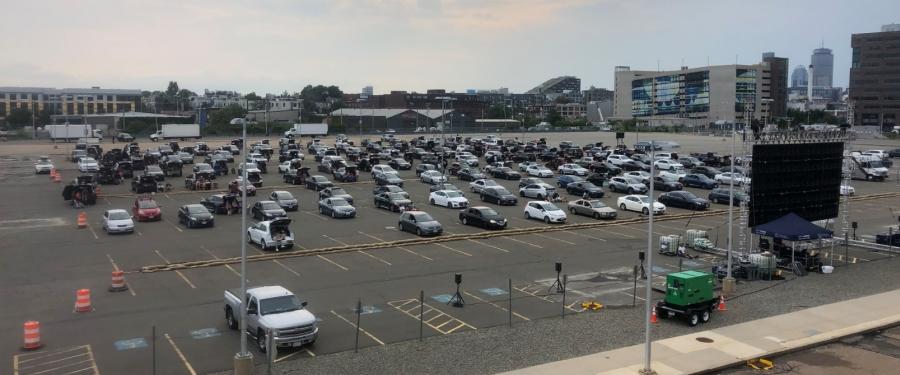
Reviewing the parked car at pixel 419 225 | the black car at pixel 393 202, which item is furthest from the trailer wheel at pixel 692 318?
the black car at pixel 393 202

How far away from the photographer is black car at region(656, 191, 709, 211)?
4628cm

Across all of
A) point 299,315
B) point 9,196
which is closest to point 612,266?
point 299,315

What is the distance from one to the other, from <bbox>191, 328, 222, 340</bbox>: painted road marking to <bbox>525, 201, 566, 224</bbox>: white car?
23.5 meters

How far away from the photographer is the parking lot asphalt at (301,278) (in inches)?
738

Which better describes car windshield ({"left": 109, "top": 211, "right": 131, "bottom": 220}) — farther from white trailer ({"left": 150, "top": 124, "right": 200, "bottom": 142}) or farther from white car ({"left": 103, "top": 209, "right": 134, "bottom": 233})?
white trailer ({"left": 150, "top": 124, "right": 200, "bottom": 142})

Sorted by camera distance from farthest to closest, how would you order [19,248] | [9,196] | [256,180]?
[256,180] → [9,196] → [19,248]

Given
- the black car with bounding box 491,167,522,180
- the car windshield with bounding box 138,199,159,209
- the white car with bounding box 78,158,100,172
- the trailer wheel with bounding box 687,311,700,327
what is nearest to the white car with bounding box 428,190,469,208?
the car windshield with bounding box 138,199,159,209

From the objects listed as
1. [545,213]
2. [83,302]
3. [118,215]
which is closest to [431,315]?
[83,302]

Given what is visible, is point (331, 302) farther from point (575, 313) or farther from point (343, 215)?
point (343, 215)

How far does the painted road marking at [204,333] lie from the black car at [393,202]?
81.3ft

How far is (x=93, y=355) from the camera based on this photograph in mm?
17469

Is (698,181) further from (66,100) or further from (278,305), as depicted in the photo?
(66,100)

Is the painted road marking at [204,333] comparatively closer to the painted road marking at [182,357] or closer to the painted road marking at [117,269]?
the painted road marking at [182,357]

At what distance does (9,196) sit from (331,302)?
39.7 metres
